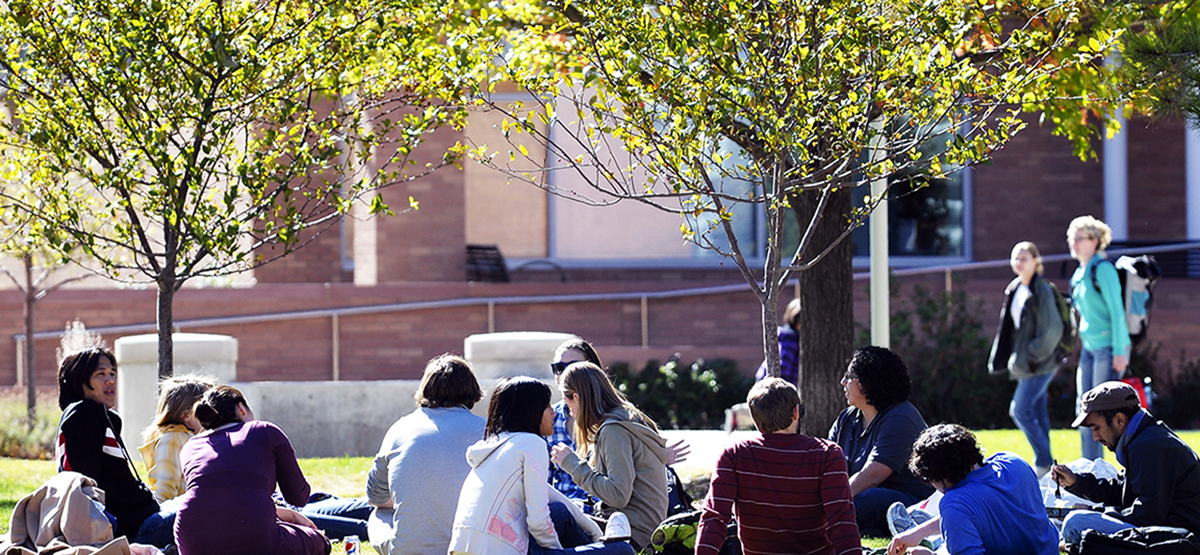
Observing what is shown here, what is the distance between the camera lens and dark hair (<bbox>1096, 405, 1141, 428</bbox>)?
5512 mm

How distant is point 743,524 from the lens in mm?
4793

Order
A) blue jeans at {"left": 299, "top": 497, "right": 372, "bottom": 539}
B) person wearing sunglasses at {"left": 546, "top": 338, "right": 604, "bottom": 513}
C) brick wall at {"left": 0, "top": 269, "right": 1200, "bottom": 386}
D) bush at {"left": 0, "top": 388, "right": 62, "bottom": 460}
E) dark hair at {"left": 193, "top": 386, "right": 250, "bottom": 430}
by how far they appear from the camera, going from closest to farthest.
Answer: dark hair at {"left": 193, "top": 386, "right": 250, "bottom": 430}
person wearing sunglasses at {"left": 546, "top": 338, "right": 604, "bottom": 513}
blue jeans at {"left": 299, "top": 497, "right": 372, "bottom": 539}
bush at {"left": 0, "top": 388, "right": 62, "bottom": 460}
brick wall at {"left": 0, "top": 269, "right": 1200, "bottom": 386}

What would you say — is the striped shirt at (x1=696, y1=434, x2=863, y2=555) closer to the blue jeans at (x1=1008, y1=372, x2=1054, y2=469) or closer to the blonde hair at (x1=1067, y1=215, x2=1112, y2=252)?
the blue jeans at (x1=1008, y1=372, x2=1054, y2=469)

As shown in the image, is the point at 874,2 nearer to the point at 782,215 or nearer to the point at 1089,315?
the point at 782,215

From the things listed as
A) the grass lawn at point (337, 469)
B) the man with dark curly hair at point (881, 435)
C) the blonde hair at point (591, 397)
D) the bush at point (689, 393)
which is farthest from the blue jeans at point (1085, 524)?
the bush at point (689, 393)

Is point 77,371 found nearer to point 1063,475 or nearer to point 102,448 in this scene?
point 102,448

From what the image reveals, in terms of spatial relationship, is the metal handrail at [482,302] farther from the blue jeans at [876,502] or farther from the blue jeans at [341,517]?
the blue jeans at [876,502]

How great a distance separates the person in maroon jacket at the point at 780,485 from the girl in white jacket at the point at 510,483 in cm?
66

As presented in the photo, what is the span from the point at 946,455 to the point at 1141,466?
4.49 ft

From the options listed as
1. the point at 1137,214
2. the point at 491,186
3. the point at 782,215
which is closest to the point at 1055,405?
the point at 1137,214

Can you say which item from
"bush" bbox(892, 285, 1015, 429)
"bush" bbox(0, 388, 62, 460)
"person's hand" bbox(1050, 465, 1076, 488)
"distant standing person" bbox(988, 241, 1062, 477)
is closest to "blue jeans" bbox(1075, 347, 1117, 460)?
"distant standing person" bbox(988, 241, 1062, 477)

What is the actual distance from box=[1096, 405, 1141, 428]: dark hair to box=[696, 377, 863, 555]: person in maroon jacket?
61.9 inches

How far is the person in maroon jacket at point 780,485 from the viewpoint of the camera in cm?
461

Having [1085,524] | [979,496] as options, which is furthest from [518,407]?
[1085,524]
